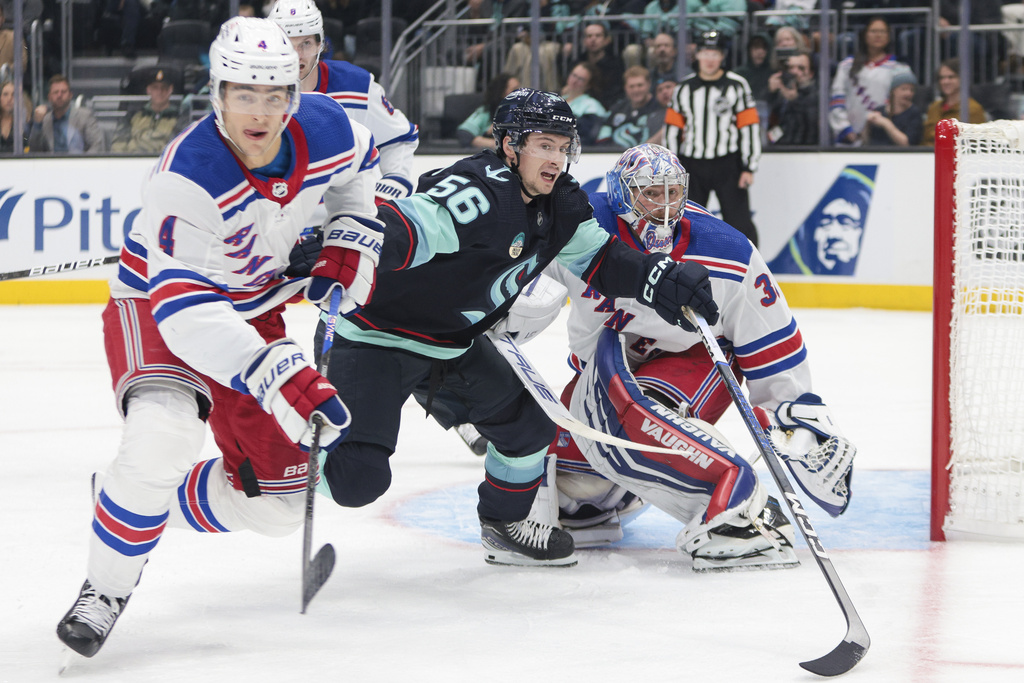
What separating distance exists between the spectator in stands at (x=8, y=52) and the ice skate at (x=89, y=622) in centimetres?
629

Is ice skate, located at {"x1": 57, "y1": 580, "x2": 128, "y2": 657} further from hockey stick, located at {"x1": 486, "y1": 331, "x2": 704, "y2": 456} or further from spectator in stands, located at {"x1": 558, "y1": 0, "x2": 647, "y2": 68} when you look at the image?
spectator in stands, located at {"x1": 558, "y1": 0, "x2": 647, "y2": 68}

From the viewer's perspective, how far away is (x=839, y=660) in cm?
189

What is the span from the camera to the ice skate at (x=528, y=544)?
2523 millimetres

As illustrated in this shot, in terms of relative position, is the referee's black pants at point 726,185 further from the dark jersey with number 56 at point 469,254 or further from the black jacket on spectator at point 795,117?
Result: the dark jersey with number 56 at point 469,254

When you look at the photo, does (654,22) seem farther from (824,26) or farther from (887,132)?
(887,132)

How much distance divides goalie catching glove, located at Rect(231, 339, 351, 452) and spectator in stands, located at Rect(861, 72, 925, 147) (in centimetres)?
564

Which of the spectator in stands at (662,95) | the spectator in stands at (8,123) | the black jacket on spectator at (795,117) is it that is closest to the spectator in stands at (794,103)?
the black jacket on spectator at (795,117)

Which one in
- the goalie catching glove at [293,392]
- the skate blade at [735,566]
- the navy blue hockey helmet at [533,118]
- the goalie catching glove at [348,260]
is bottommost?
the skate blade at [735,566]

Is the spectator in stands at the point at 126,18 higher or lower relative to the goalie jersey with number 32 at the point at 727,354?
higher

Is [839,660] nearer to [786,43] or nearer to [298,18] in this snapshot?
[298,18]

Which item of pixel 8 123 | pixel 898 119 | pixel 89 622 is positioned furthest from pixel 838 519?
pixel 8 123

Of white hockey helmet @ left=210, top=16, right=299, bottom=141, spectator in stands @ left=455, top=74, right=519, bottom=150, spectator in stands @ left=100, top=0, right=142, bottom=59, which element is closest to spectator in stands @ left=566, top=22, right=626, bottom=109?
spectator in stands @ left=455, top=74, right=519, bottom=150

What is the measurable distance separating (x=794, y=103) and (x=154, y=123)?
3.78 m

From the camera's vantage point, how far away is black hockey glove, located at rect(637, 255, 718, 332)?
7.93ft
